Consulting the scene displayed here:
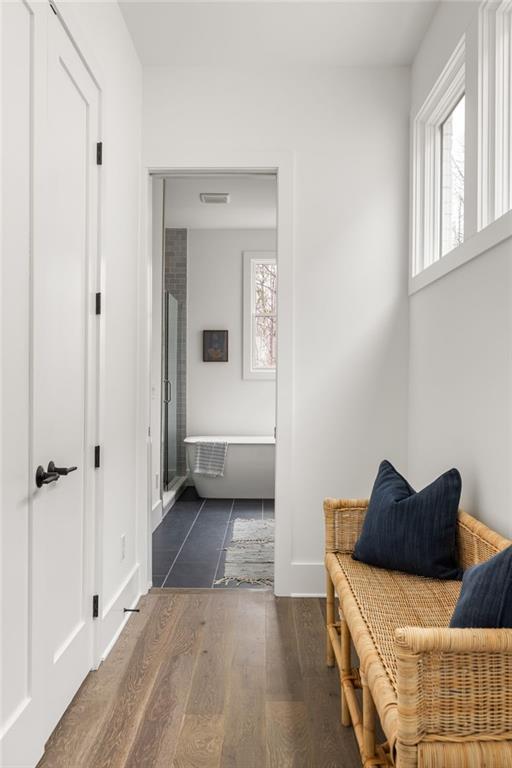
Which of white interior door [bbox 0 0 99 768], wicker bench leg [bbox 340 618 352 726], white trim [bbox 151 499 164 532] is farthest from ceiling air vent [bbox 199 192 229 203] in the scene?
wicker bench leg [bbox 340 618 352 726]

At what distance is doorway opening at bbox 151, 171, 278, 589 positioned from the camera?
16.6 ft

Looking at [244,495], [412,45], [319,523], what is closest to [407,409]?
[319,523]

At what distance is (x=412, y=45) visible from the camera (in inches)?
125

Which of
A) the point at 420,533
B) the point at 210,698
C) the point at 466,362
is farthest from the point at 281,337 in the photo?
the point at 210,698

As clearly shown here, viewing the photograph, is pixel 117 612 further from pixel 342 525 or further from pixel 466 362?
pixel 466 362

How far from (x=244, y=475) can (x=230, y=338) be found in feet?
5.17

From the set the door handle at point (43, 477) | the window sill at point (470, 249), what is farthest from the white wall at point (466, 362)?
the door handle at point (43, 477)

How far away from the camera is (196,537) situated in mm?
4562

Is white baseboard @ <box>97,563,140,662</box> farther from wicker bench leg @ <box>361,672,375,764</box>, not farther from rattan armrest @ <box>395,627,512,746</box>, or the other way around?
rattan armrest @ <box>395,627,512,746</box>

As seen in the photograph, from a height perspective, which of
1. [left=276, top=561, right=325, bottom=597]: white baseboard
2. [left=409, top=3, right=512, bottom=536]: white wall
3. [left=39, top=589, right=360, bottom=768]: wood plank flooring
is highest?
[left=409, top=3, right=512, bottom=536]: white wall

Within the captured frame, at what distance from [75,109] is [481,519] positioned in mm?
2073

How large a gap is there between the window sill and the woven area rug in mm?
1881

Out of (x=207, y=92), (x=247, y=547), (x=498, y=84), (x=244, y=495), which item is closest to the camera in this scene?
(x=498, y=84)

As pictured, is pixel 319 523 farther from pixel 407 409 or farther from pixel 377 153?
pixel 377 153
